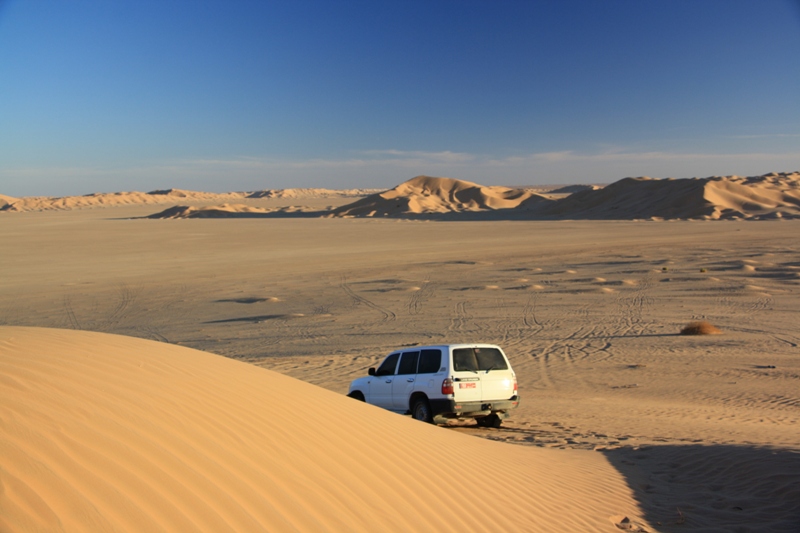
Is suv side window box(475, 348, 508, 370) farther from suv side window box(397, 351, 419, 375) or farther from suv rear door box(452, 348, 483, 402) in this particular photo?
suv side window box(397, 351, 419, 375)

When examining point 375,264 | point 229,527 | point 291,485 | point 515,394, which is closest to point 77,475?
point 229,527

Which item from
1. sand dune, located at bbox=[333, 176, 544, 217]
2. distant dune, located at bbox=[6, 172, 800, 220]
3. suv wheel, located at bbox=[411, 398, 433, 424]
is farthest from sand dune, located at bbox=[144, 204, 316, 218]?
suv wheel, located at bbox=[411, 398, 433, 424]

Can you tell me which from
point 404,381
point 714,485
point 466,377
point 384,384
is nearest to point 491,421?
point 466,377

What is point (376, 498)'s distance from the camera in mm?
4781

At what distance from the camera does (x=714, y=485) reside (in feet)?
24.5

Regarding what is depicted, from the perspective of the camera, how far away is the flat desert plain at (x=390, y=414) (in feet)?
12.9

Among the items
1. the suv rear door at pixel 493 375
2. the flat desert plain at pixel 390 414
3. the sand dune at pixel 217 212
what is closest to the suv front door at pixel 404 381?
the flat desert plain at pixel 390 414

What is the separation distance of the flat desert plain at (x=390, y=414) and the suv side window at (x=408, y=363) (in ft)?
3.70

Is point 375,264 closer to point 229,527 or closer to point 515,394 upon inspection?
point 515,394

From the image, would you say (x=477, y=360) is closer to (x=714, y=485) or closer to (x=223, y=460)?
(x=714, y=485)

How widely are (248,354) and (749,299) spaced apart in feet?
60.0

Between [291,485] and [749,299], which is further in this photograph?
[749,299]

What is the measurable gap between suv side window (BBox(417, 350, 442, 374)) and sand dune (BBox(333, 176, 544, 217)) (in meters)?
96.2

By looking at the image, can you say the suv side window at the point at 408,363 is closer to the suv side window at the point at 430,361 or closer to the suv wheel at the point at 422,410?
the suv side window at the point at 430,361
